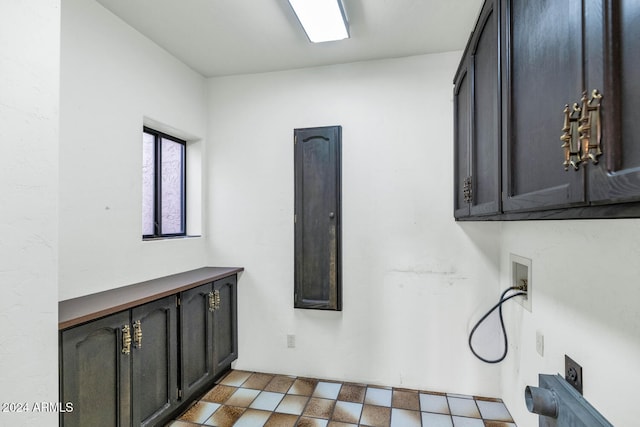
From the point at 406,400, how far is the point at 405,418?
24 cm

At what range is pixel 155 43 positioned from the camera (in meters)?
2.47

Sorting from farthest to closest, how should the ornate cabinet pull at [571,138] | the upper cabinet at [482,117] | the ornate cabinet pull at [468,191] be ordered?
the ornate cabinet pull at [468,191], the upper cabinet at [482,117], the ornate cabinet pull at [571,138]

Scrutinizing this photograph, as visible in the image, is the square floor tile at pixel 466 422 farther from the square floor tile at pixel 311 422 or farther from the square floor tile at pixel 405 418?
the square floor tile at pixel 311 422

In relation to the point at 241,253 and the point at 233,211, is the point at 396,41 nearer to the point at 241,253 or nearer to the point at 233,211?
the point at 233,211

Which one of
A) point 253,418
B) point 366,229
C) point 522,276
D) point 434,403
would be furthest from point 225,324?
point 522,276

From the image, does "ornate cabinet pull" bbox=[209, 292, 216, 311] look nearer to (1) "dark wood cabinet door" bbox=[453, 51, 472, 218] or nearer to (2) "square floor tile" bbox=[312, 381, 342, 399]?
(2) "square floor tile" bbox=[312, 381, 342, 399]

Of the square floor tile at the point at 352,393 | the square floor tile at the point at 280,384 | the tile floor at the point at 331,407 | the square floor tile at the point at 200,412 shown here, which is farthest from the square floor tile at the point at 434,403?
the square floor tile at the point at 200,412

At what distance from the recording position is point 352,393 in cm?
256

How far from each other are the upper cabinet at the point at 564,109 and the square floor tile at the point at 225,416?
6.64 feet

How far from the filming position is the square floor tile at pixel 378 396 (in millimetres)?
2438

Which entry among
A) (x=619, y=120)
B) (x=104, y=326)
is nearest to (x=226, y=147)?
(x=104, y=326)

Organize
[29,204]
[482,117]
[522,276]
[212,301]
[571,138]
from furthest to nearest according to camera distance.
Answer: [212,301], [522,276], [482,117], [29,204], [571,138]

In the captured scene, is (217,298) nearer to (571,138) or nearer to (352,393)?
(352,393)

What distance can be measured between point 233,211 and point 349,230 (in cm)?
106
